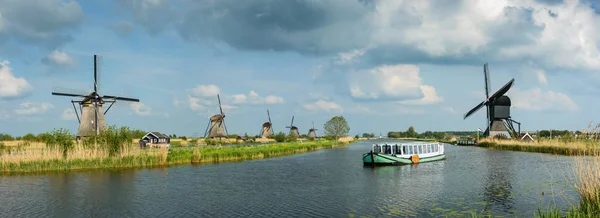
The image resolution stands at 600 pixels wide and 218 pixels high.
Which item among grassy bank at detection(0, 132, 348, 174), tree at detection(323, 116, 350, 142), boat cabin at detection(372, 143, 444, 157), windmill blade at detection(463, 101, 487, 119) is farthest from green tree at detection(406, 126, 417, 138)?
grassy bank at detection(0, 132, 348, 174)

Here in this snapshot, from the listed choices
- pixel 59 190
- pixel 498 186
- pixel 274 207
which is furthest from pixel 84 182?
pixel 498 186

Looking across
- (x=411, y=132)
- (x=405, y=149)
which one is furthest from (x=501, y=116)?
(x=411, y=132)

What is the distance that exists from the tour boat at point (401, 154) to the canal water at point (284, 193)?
5.03 m

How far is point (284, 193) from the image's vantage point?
2281 cm

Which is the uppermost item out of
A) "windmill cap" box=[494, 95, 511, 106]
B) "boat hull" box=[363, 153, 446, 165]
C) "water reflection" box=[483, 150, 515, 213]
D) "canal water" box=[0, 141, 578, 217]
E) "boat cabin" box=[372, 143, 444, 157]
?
"windmill cap" box=[494, 95, 511, 106]

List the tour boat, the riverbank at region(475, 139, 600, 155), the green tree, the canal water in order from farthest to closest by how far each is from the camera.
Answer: the green tree
the riverbank at region(475, 139, 600, 155)
the tour boat
the canal water

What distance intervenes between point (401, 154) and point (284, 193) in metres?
19.9

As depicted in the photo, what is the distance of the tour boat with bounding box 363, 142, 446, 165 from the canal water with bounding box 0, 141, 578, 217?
503 centimetres

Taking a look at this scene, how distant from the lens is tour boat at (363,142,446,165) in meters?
38.0

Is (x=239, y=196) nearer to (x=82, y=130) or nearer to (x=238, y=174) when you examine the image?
(x=238, y=174)

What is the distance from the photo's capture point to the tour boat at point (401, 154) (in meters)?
38.0

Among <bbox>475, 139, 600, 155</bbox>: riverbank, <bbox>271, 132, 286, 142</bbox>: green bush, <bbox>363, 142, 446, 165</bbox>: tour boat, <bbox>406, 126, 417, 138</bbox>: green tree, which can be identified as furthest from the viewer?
<bbox>406, 126, 417, 138</bbox>: green tree

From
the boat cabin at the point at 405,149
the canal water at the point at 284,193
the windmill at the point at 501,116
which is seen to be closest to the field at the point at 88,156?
the canal water at the point at 284,193

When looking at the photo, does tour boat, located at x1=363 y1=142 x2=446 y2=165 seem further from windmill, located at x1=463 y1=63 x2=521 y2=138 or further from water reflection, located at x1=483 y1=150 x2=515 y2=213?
windmill, located at x1=463 y1=63 x2=521 y2=138
